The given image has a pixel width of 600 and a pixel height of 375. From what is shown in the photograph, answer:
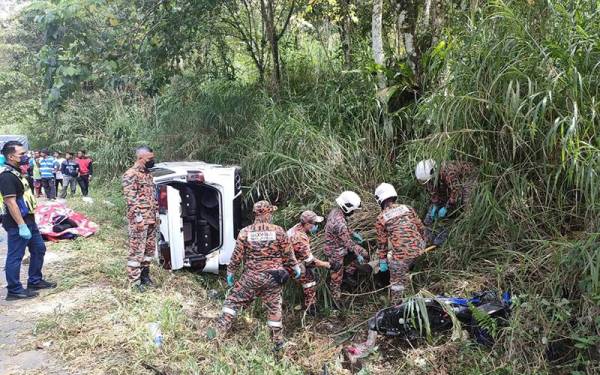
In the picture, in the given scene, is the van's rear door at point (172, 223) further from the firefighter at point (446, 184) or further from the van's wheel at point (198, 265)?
the firefighter at point (446, 184)

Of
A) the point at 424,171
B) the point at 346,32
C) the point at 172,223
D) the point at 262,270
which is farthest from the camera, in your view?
the point at 346,32

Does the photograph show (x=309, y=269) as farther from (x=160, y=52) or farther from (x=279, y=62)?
(x=279, y=62)

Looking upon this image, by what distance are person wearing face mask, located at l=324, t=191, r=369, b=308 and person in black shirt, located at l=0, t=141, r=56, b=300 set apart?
3.34 m

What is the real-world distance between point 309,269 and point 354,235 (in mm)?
732

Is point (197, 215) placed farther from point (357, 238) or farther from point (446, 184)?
point (446, 184)

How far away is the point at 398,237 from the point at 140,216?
2992 millimetres

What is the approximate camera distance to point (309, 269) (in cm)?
581

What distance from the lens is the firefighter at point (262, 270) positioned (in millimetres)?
4746

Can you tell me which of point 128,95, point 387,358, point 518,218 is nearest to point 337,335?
point 387,358

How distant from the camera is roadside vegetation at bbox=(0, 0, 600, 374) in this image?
12.8 feet

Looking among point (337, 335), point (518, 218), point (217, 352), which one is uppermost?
point (518, 218)

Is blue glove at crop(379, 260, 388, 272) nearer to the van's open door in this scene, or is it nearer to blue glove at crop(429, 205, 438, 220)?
blue glove at crop(429, 205, 438, 220)

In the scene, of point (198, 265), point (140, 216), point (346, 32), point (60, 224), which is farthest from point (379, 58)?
point (60, 224)

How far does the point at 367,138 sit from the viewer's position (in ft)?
23.3
